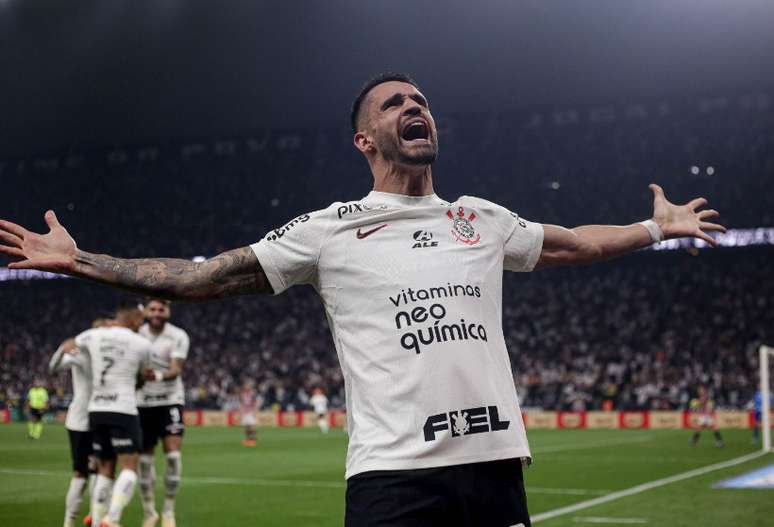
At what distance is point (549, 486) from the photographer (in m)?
15.9

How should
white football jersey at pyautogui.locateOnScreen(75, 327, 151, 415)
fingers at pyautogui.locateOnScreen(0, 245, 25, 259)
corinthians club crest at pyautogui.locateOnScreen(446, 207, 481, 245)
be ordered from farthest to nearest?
1. white football jersey at pyautogui.locateOnScreen(75, 327, 151, 415)
2. corinthians club crest at pyautogui.locateOnScreen(446, 207, 481, 245)
3. fingers at pyautogui.locateOnScreen(0, 245, 25, 259)

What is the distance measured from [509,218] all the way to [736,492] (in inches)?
475

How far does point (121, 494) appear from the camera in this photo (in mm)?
9852

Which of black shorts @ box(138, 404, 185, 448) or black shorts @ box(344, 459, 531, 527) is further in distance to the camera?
black shorts @ box(138, 404, 185, 448)

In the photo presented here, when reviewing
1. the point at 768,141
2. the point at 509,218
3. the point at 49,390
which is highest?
the point at 768,141

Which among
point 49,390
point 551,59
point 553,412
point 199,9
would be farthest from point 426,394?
point 49,390

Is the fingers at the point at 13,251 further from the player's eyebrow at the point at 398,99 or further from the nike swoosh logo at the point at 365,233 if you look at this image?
the player's eyebrow at the point at 398,99

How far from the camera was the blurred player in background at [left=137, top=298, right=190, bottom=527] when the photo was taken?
10.9 metres

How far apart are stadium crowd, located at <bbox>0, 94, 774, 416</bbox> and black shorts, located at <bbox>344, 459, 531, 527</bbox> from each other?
34.9m

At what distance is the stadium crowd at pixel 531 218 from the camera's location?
42219mm

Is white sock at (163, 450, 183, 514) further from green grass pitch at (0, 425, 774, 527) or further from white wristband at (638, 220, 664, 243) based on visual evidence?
white wristband at (638, 220, 664, 243)

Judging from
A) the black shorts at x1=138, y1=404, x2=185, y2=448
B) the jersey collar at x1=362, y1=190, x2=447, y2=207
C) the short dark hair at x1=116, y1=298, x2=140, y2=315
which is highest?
the short dark hair at x1=116, y1=298, x2=140, y2=315

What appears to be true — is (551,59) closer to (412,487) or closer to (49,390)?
(49,390)

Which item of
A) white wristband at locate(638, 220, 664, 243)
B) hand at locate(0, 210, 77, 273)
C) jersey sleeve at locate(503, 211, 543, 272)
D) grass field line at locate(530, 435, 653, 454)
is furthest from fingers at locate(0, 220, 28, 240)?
grass field line at locate(530, 435, 653, 454)
